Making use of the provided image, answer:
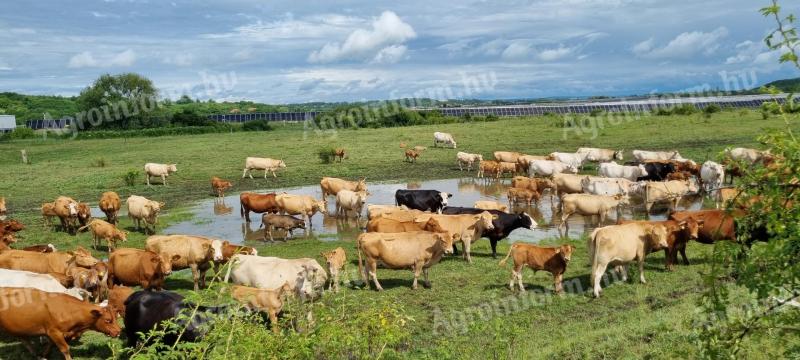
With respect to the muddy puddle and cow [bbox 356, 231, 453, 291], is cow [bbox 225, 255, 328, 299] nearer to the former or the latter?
cow [bbox 356, 231, 453, 291]

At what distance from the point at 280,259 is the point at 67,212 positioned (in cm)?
1084

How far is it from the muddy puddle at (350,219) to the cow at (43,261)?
19.2 feet

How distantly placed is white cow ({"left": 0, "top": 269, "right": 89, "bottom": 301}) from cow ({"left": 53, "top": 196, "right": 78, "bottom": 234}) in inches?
346

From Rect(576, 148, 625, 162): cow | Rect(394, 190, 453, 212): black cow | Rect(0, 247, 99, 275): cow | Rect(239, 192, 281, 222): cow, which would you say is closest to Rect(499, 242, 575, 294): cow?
Rect(0, 247, 99, 275): cow

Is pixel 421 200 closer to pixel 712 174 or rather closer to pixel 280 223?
pixel 280 223

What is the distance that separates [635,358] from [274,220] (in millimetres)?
12413

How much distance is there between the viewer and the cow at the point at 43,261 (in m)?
12.0

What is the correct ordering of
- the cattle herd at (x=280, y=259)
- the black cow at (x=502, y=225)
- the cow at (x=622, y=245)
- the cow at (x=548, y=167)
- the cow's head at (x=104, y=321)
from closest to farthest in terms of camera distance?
the cattle herd at (x=280, y=259), the cow's head at (x=104, y=321), the cow at (x=622, y=245), the black cow at (x=502, y=225), the cow at (x=548, y=167)

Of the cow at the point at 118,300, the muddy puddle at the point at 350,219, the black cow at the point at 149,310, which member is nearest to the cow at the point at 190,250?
the cow at the point at 118,300

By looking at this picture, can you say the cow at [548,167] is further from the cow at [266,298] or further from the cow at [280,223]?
the cow at [266,298]

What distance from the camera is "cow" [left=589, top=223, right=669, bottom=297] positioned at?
468 inches

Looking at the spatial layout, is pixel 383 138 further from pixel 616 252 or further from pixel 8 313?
pixel 8 313

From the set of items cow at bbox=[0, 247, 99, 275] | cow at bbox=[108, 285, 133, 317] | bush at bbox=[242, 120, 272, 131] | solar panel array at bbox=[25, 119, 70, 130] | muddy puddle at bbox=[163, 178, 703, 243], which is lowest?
muddy puddle at bbox=[163, 178, 703, 243]

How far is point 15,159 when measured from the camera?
41875mm
